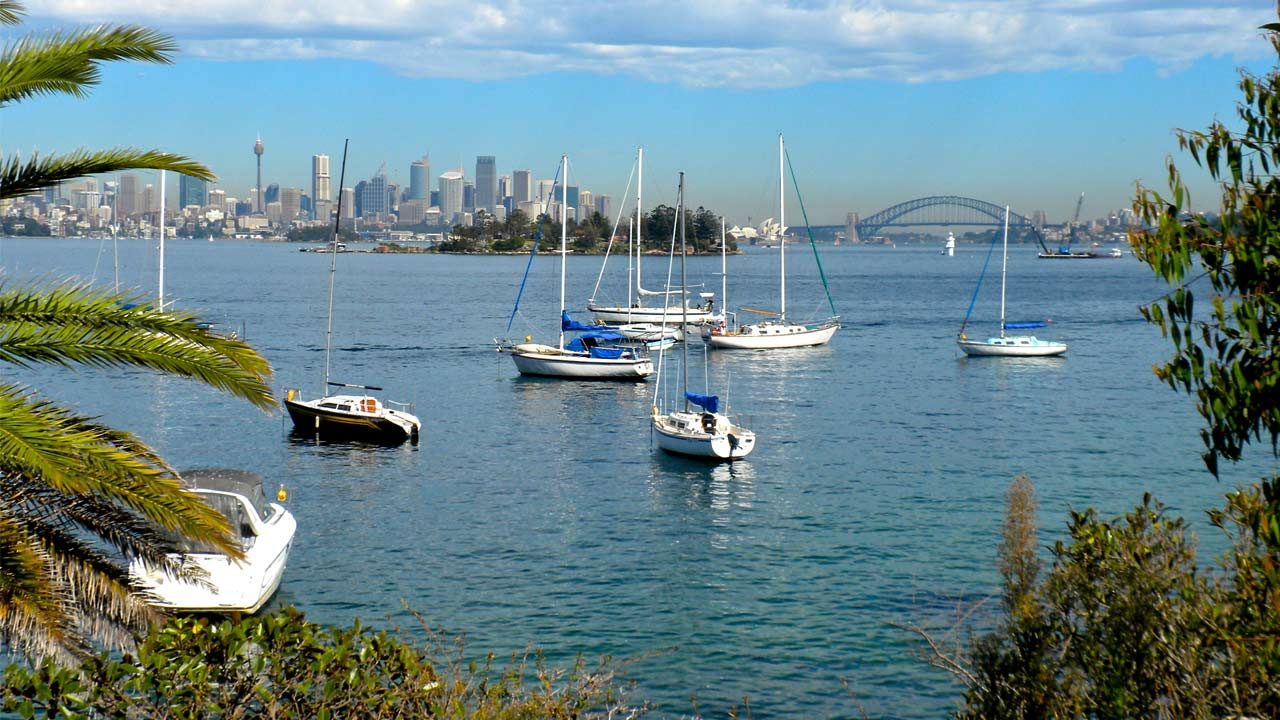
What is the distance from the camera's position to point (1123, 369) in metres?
61.2

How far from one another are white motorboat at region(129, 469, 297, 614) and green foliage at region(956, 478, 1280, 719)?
10.6m

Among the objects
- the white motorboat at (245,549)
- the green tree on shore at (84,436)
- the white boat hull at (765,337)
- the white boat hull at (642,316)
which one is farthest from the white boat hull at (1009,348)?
the green tree on shore at (84,436)

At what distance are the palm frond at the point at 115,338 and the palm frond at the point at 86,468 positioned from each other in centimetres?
39

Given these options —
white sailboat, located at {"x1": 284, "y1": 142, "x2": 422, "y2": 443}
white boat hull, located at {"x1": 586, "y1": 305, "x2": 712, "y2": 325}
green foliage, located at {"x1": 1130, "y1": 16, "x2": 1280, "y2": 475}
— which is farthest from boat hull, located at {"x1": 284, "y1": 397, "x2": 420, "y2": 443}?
white boat hull, located at {"x1": 586, "y1": 305, "x2": 712, "y2": 325}

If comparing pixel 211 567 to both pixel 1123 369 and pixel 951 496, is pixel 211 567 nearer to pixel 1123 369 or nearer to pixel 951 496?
pixel 951 496

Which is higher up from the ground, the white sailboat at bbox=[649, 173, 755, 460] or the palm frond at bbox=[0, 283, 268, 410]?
the palm frond at bbox=[0, 283, 268, 410]

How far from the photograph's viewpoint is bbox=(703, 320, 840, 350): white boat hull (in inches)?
2687

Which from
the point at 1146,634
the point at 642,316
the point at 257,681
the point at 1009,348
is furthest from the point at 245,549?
the point at 642,316

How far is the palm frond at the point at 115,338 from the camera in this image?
27.1 ft

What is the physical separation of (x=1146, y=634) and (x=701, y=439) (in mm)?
26465

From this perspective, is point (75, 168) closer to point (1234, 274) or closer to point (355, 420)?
point (1234, 274)

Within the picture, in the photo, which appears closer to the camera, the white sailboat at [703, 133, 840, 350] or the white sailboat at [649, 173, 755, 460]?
the white sailboat at [649, 173, 755, 460]

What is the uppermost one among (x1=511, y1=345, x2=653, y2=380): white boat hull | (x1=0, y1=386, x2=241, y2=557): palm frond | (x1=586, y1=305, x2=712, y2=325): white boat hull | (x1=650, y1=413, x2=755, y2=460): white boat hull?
(x1=0, y1=386, x2=241, y2=557): palm frond

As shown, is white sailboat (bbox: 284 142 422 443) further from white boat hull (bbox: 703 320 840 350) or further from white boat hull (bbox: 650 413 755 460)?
white boat hull (bbox: 703 320 840 350)
